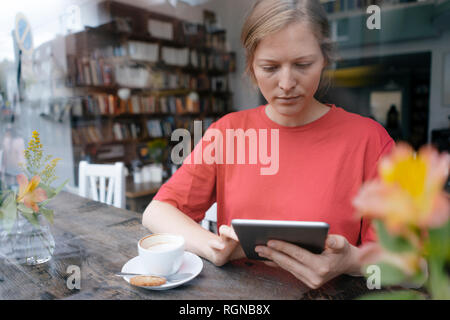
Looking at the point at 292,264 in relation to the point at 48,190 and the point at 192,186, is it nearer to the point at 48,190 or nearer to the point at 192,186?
the point at 192,186

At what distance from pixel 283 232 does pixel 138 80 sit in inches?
165

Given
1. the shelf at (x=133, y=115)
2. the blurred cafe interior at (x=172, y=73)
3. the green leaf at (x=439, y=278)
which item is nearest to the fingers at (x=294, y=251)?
the green leaf at (x=439, y=278)

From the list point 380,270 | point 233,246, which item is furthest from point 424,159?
point 233,246

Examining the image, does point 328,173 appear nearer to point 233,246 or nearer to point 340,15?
point 233,246

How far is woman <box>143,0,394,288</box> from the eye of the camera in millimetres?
807

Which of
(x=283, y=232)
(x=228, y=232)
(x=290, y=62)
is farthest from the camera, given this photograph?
(x=290, y=62)

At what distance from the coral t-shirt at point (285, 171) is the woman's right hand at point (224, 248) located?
230 mm

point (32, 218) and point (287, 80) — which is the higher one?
point (287, 80)

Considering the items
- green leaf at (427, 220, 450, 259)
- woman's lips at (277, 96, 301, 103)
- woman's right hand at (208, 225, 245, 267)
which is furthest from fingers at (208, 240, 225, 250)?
green leaf at (427, 220, 450, 259)

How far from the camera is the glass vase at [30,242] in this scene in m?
0.83

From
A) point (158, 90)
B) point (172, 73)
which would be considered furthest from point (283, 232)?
point (172, 73)

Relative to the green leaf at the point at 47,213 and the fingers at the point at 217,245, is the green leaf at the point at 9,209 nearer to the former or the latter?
the green leaf at the point at 47,213

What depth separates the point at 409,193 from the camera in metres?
0.23

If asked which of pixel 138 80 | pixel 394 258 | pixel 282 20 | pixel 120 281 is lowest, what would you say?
pixel 120 281
